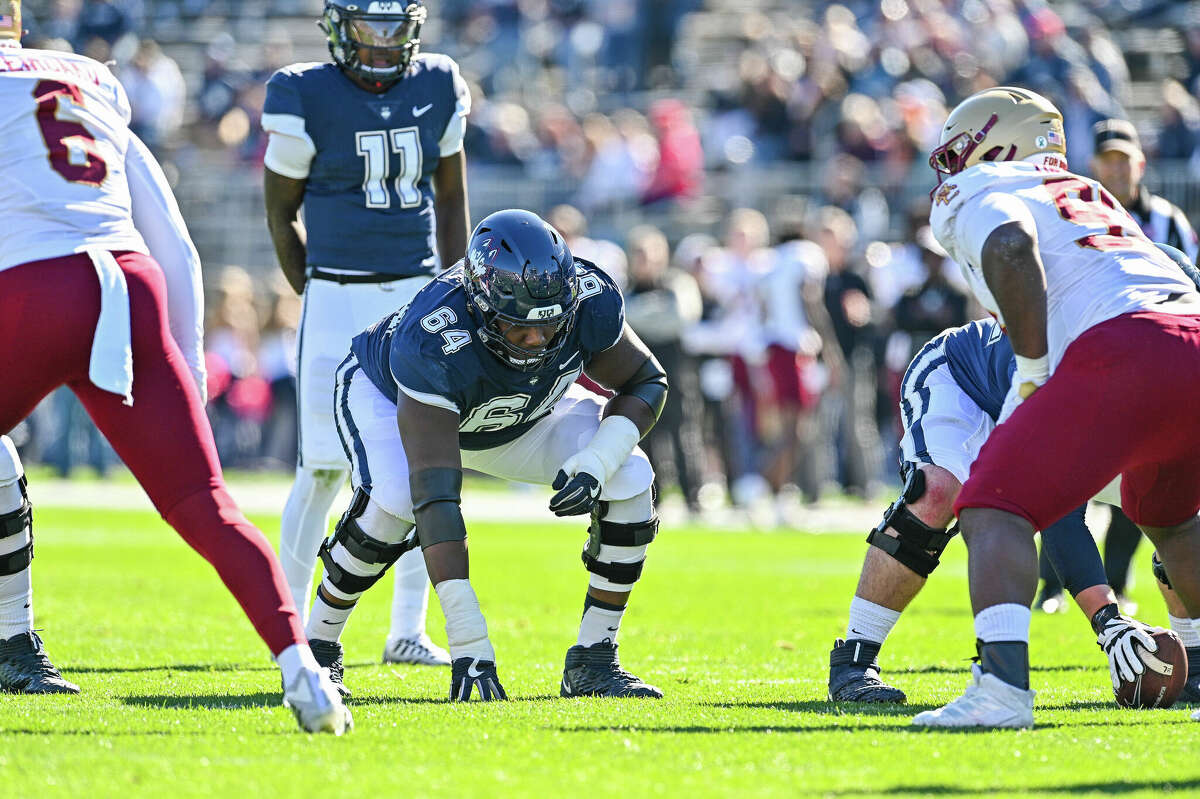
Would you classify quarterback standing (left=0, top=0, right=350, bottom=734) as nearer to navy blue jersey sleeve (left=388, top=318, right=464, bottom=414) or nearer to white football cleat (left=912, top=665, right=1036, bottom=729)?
navy blue jersey sleeve (left=388, top=318, right=464, bottom=414)

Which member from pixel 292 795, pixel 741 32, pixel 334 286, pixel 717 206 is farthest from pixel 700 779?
pixel 741 32

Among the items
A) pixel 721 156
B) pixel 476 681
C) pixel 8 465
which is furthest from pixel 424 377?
pixel 721 156

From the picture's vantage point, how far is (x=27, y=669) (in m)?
6.04

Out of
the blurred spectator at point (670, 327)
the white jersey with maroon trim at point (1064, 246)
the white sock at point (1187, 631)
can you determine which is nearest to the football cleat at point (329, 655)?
the white jersey with maroon trim at point (1064, 246)

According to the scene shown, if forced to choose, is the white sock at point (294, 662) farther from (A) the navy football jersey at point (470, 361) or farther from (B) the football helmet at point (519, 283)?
(B) the football helmet at point (519, 283)

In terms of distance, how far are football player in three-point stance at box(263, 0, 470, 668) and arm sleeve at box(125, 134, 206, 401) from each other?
1571 millimetres

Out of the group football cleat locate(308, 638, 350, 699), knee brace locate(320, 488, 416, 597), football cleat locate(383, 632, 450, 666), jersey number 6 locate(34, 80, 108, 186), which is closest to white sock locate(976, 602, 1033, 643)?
knee brace locate(320, 488, 416, 597)

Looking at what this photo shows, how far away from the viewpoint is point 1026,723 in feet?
16.6

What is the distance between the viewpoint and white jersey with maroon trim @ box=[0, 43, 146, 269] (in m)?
5.12

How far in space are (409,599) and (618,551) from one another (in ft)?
4.82

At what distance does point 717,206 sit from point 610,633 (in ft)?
48.2

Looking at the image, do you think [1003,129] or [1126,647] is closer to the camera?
[1003,129]

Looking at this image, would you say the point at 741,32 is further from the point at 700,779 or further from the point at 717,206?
the point at 700,779

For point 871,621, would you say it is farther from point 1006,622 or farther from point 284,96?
point 284,96
